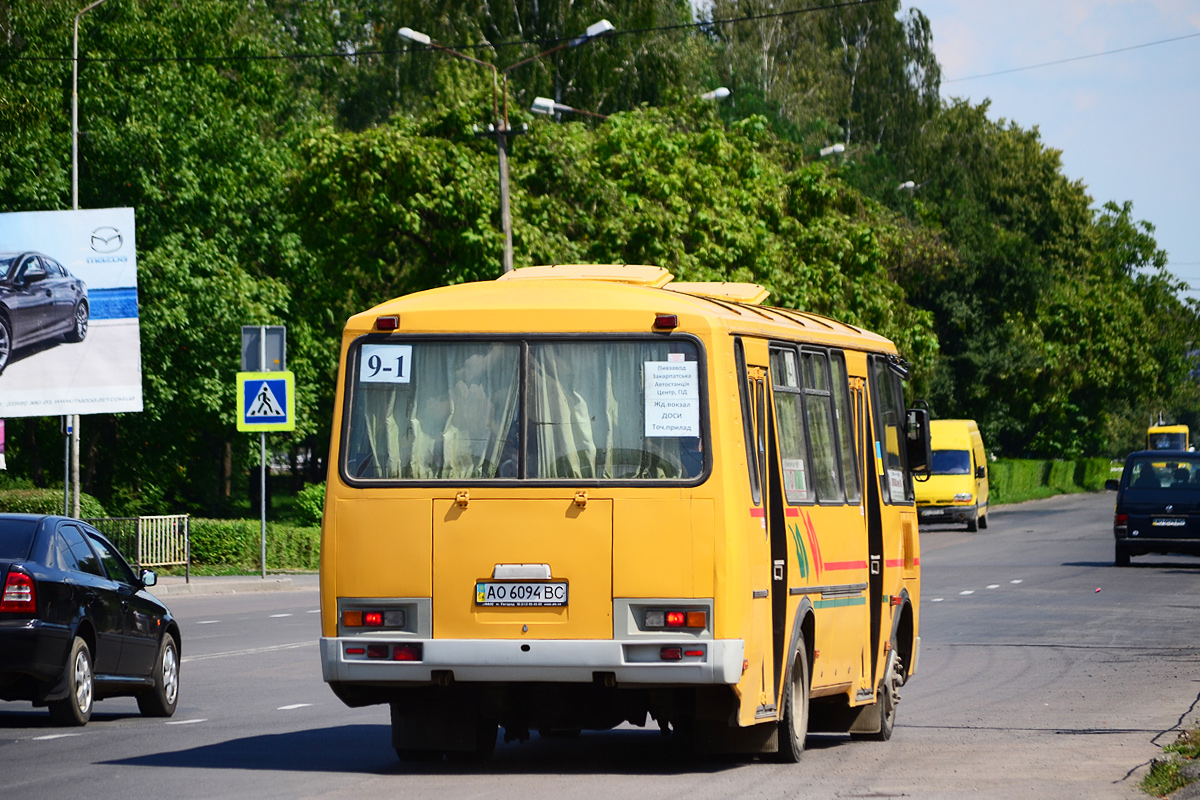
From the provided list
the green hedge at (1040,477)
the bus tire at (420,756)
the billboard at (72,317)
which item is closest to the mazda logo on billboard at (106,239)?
the billboard at (72,317)

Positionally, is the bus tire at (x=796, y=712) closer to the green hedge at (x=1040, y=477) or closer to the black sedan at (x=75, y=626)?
the black sedan at (x=75, y=626)

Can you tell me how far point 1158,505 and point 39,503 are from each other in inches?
825

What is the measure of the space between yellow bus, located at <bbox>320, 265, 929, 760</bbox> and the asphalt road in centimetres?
48

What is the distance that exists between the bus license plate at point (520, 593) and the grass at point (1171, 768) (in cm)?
327

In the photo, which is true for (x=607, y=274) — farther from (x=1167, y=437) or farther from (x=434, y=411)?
(x=1167, y=437)

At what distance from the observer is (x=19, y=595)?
12859mm

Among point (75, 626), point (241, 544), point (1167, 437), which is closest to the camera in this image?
point (75, 626)

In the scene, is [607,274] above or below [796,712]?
above

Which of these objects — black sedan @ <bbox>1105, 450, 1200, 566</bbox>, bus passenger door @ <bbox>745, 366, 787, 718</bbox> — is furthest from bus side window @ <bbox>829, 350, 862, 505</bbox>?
black sedan @ <bbox>1105, 450, 1200, 566</bbox>

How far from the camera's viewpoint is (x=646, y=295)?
10469mm

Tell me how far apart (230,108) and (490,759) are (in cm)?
4017

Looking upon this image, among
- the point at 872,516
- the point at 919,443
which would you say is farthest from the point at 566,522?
the point at 919,443

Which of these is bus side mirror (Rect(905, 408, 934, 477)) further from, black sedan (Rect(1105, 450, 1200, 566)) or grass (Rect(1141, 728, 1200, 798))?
black sedan (Rect(1105, 450, 1200, 566))

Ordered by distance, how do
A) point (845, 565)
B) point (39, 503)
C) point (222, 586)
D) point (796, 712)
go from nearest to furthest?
point (796, 712)
point (845, 565)
point (222, 586)
point (39, 503)
